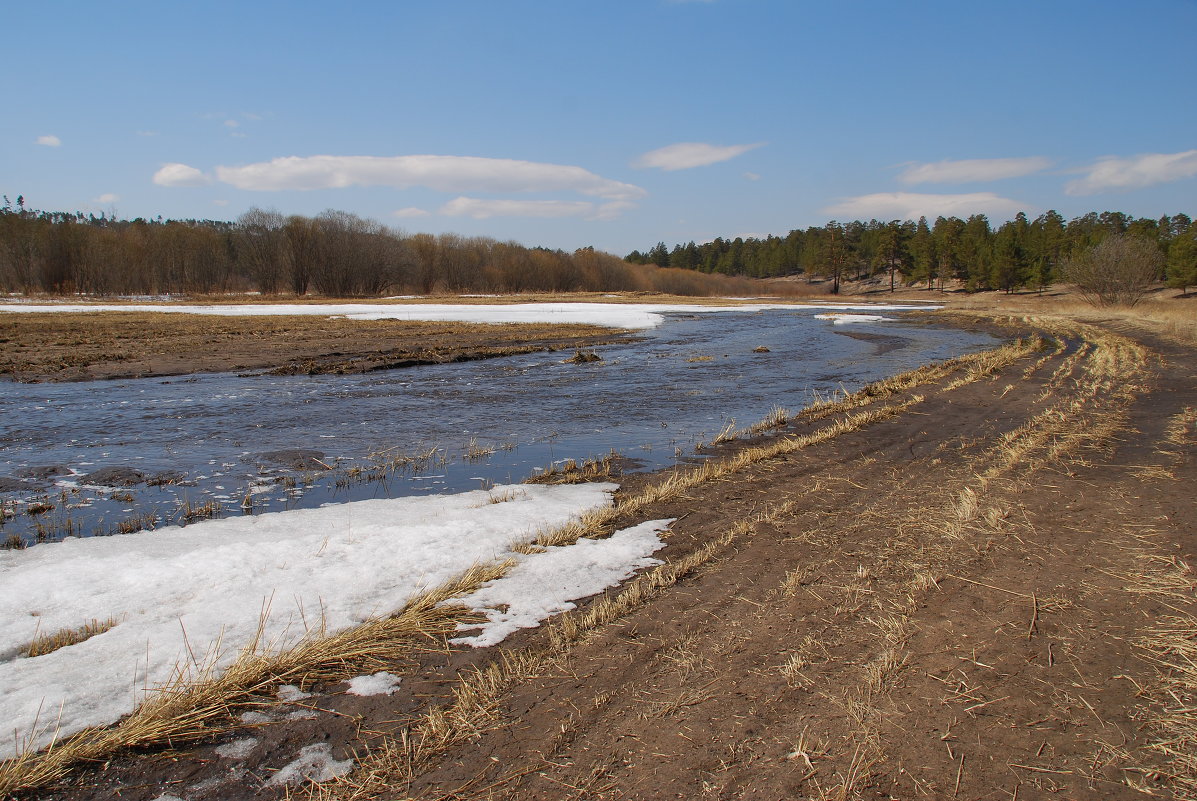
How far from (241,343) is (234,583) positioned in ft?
83.3

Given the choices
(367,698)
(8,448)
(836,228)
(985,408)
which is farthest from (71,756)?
(836,228)

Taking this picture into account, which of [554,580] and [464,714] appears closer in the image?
[464,714]

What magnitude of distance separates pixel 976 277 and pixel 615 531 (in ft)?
343

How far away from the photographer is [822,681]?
3.83m

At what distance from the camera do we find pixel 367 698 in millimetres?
3885

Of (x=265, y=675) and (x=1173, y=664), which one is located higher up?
(x=1173, y=664)

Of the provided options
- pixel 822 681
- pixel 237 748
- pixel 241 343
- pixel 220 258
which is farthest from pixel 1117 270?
pixel 220 258

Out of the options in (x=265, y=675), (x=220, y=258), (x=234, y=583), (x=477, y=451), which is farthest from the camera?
(x=220, y=258)

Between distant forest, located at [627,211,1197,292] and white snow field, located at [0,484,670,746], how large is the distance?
275 feet

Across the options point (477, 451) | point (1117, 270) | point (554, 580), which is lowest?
point (477, 451)

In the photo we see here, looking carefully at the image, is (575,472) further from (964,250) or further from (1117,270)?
(964,250)

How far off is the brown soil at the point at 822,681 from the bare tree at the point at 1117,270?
5194 centimetres

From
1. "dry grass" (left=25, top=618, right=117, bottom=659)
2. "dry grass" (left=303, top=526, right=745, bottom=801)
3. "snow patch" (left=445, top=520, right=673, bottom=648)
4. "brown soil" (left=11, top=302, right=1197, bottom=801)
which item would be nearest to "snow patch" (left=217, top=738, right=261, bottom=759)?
"brown soil" (left=11, top=302, right=1197, bottom=801)

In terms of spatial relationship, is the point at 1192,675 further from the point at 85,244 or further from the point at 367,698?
the point at 85,244
